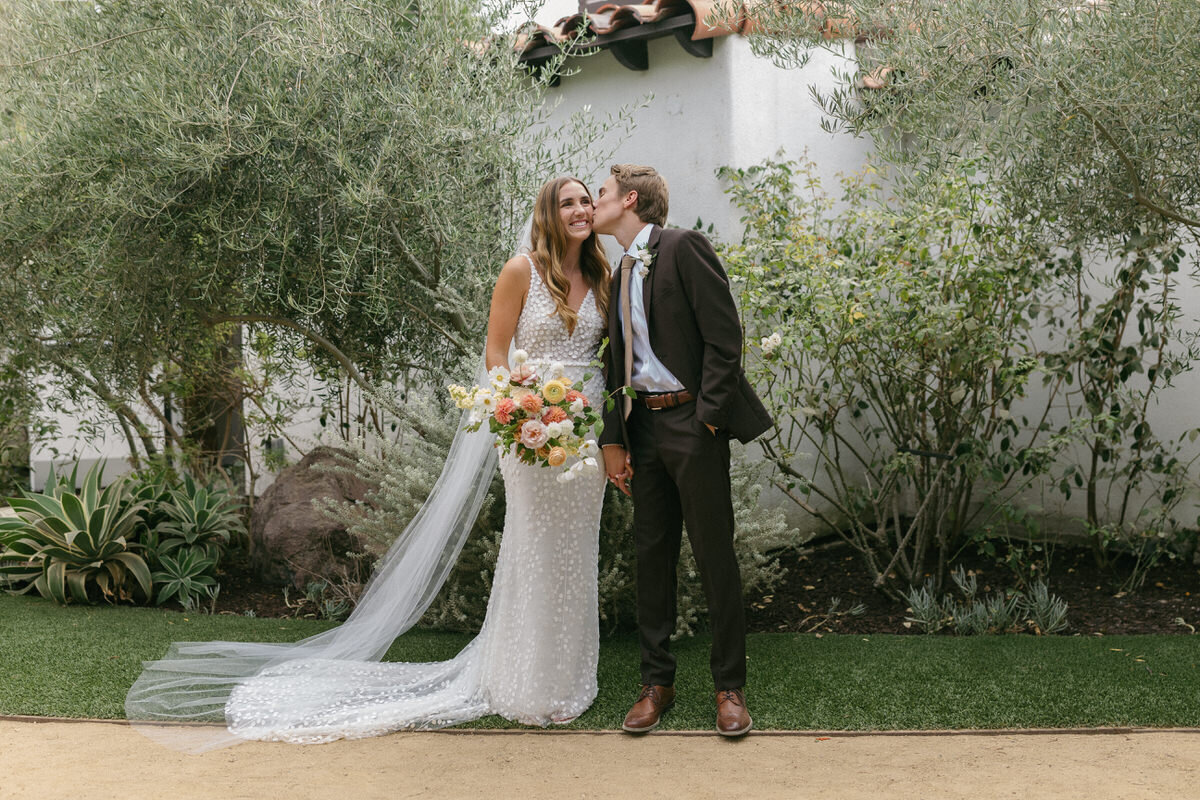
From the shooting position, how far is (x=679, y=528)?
4.24 meters

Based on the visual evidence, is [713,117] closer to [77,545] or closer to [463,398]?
[463,398]

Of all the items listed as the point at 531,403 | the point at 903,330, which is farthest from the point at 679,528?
the point at 903,330

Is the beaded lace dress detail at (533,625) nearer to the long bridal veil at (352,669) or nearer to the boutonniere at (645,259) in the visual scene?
the long bridal veil at (352,669)

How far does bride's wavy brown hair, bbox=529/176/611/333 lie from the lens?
4223 millimetres

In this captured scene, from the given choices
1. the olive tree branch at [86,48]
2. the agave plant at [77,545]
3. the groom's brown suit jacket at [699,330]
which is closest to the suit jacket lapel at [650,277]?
the groom's brown suit jacket at [699,330]

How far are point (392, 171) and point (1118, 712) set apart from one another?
3.96 m

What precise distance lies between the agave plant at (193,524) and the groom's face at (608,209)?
390cm

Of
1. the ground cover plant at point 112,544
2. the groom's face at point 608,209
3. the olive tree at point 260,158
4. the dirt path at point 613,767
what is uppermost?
the olive tree at point 260,158

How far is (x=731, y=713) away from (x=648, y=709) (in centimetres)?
32

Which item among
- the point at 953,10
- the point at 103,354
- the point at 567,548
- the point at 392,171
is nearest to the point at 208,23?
the point at 392,171

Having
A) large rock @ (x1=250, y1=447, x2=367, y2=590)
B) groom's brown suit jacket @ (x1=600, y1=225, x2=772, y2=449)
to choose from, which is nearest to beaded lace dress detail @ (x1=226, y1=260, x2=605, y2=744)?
groom's brown suit jacket @ (x1=600, y1=225, x2=772, y2=449)

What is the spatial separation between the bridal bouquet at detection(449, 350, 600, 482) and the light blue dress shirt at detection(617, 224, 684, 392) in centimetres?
24

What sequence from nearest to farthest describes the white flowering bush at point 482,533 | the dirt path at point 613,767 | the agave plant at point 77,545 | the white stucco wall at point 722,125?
the dirt path at point 613,767
the white flowering bush at point 482,533
the agave plant at point 77,545
the white stucco wall at point 722,125

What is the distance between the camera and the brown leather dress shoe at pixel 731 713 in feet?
13.1
